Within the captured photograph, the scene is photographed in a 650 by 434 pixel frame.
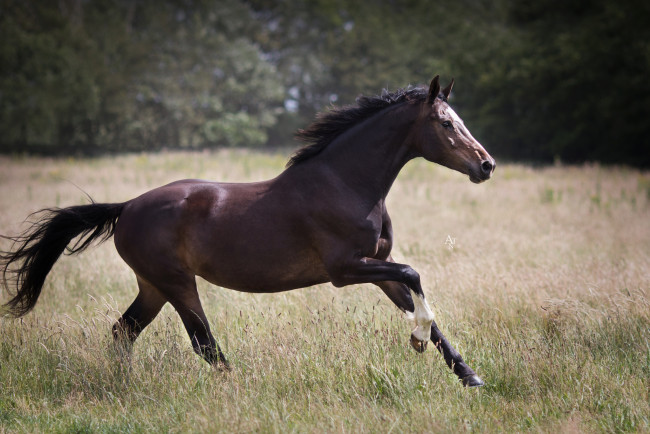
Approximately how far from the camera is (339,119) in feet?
15.5

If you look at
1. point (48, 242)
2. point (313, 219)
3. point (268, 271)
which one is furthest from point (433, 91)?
point (48, 242)

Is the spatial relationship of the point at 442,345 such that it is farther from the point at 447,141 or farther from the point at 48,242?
the point at 48,242

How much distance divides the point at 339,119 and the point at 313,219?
928 millimetres

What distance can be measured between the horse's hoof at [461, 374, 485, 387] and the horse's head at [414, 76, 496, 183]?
1.42m

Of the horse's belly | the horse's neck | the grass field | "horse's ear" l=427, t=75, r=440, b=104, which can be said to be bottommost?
the grass field

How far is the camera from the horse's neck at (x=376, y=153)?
4465 mm

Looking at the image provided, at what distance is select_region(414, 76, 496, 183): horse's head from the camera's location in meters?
4.26

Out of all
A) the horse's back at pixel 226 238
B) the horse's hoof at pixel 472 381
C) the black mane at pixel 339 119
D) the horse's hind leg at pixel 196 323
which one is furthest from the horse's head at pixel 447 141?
the horse's hind leg at pixel 196 323

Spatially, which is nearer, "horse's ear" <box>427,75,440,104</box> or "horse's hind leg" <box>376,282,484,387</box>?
"horse's hind leg" <box>376,282,484,387</box>

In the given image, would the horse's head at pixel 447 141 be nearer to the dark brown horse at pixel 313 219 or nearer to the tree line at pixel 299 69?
the dark brown horse at pixel 313 219

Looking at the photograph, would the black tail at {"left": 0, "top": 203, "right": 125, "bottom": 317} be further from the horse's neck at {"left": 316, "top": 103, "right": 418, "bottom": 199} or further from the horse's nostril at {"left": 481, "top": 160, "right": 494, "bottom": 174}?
the horse's nostril at {"left": 481, "top": 160, "right": 494, "bottom": 174}

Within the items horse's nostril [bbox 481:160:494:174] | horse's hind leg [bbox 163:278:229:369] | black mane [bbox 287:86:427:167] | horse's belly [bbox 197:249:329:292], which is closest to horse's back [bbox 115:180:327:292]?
horse's belly [bbox 197:249:329:292]

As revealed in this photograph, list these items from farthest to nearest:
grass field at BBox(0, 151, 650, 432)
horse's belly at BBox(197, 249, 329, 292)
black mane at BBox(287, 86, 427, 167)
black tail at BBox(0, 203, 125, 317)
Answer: black tail at BBox(0, 203, 125, 317) < black mane at BBox(287, 86, 427, 167) < horse's belly at BBox(197, 249, 329, 292) < grass field at BBox(0, 151, 650, 432)

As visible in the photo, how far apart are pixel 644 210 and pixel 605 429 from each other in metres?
11.5
